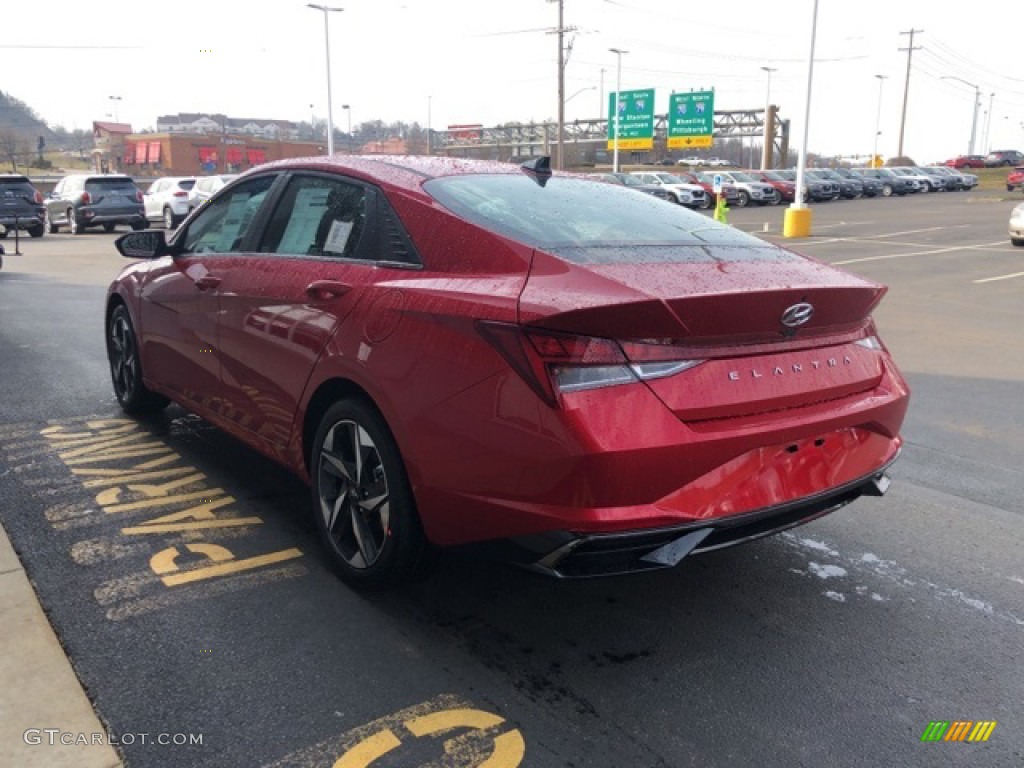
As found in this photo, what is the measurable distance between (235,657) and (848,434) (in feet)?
7.34

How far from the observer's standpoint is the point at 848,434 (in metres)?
3.14

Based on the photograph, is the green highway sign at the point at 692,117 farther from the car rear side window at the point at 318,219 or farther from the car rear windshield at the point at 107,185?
the car rear side window at the point at 318,219

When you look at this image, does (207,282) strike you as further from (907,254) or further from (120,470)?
(907,254)

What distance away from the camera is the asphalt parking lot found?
2580 mm

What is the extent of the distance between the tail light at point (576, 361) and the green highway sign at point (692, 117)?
197 feet

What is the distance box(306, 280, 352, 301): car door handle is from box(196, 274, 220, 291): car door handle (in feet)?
3.29

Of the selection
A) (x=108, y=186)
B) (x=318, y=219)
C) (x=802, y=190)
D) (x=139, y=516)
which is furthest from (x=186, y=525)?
(x=108, y=186)

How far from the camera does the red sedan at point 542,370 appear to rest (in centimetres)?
262

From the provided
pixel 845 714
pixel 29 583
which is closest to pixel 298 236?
pixel 29 583

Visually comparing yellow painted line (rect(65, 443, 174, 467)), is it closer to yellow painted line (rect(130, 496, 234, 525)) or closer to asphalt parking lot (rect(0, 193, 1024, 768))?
asphalt parking lot (rect(0, 193, 1024, 768))

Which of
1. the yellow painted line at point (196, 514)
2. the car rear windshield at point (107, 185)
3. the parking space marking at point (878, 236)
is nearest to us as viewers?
the yellow painted line at point (196, 514)

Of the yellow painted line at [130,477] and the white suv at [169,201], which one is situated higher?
the white suv at [169,201]

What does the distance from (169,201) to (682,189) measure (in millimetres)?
20938

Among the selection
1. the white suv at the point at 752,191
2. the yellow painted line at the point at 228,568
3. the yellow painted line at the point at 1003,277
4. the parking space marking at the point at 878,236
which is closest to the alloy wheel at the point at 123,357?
the yellow painted line at the point at 228,568
